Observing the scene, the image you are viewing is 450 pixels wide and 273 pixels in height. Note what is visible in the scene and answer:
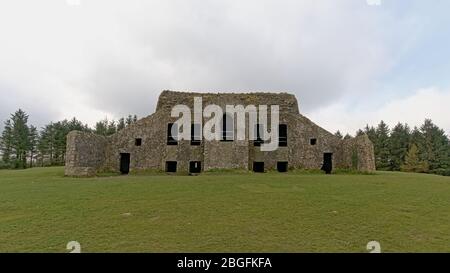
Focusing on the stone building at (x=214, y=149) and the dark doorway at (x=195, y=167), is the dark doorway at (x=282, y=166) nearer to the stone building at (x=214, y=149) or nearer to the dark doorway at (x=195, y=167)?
the stone building at (x=214, y=149)

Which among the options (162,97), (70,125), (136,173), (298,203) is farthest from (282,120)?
(70,125)

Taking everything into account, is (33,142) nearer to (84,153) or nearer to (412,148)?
(84,153)

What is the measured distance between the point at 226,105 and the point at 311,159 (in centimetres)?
918

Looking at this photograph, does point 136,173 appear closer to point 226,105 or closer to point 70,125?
point 226,105

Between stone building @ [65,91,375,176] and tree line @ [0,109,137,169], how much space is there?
29269 millimetres

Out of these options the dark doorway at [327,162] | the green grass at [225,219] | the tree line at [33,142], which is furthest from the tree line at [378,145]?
the green grass at [225,219]

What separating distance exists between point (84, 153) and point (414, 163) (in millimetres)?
56058

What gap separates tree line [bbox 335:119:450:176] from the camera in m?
58.8

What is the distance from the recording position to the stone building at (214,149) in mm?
27844

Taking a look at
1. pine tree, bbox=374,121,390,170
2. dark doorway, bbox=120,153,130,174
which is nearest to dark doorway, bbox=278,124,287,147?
dark doorway, bbox=120,153,130,174

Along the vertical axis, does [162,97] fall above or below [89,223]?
above

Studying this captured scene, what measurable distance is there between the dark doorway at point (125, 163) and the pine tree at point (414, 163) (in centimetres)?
4993

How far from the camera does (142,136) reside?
95.7ft
